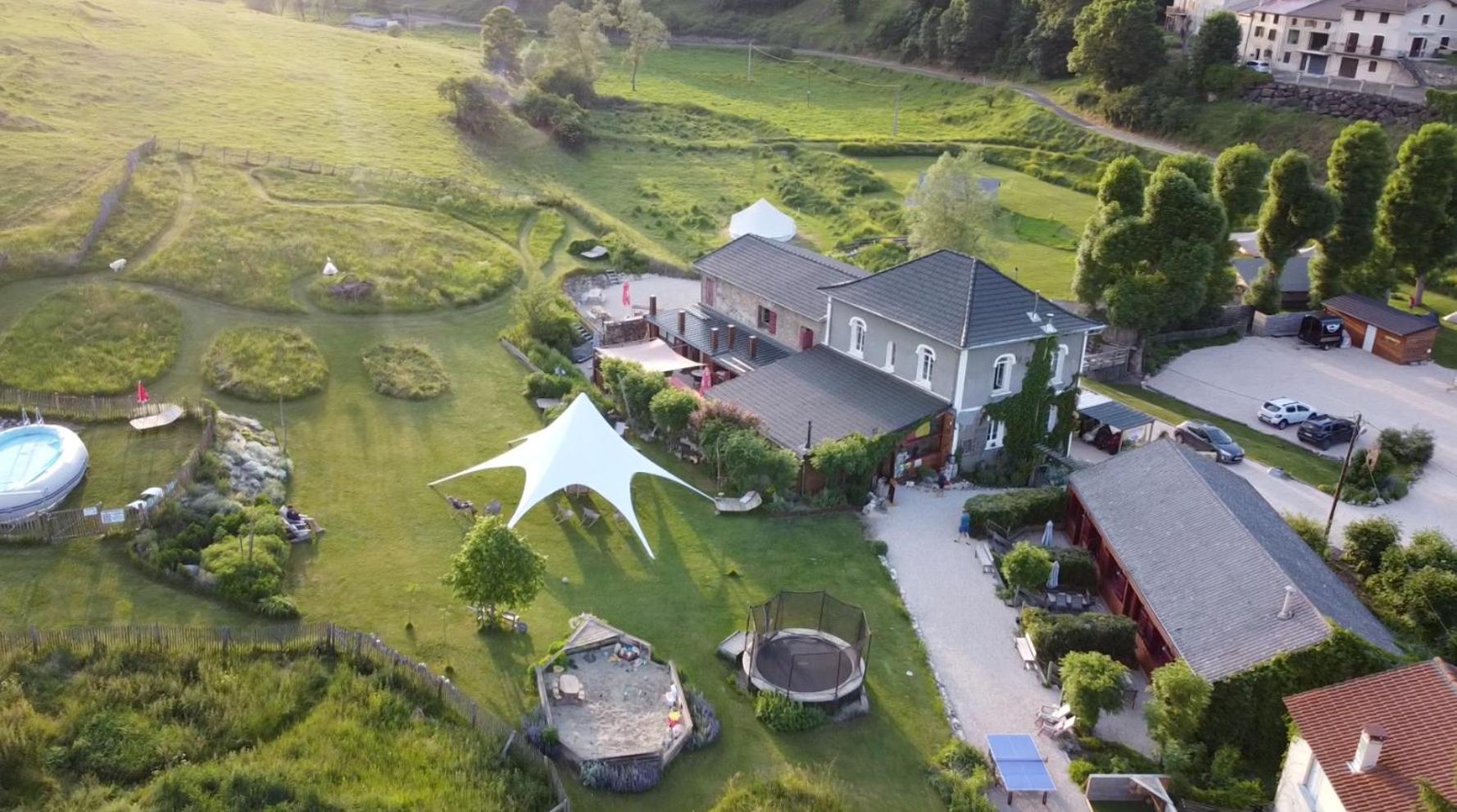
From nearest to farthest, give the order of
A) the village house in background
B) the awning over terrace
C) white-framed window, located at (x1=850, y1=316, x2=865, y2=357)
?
white-framed window, located at (x1=850, y1=316, x2=865, y2=357) < the awning over terrace < the village house in background

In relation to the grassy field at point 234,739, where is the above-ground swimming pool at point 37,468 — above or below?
above

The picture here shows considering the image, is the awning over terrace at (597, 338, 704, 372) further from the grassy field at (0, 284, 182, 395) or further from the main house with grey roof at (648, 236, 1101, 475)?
the grassy field at (0, 284, 182, 395)

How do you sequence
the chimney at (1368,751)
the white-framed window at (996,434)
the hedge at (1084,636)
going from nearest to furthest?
the chimney at (1368,751), the hedge at (1084,636), the white-framed window at (996,434)

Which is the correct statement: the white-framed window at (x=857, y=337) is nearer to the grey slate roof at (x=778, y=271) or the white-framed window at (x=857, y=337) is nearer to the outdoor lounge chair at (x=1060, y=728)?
the grey slate roof at (x=778, y=271)

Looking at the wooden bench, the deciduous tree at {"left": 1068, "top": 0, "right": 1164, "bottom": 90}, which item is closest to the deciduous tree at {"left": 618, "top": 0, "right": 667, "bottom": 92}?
the deciduous tree at {"left": 1068, "top": 0, "right": 1164, "bottom": 90}

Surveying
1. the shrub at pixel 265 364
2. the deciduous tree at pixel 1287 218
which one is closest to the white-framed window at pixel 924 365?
the shrub at pixel 265 364

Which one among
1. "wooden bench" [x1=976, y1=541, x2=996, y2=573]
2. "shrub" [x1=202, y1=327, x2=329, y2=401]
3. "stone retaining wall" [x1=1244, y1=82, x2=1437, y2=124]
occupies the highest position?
"stone retaining wall" [x1=1244, y1=82, x2=1437, y2=124]
